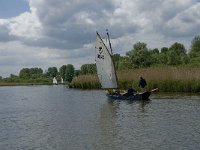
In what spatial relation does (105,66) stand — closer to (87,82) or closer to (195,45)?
(87,82)

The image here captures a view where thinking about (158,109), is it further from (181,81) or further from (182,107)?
(181,81)

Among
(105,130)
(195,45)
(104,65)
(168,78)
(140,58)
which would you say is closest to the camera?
(105,130)

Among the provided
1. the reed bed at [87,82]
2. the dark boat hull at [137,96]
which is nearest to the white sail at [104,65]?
the dark boat hull at [137,96]

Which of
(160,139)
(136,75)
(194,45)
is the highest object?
(194,45)

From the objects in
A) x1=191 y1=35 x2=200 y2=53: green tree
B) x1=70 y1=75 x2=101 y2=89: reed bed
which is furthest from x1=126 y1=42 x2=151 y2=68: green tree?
x1=70 y1=75 x2=101 y2=89: reed bed

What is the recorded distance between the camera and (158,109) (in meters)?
34.8

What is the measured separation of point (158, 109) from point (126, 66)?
7906 centimetres

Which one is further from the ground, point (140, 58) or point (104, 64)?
point (140, 58)

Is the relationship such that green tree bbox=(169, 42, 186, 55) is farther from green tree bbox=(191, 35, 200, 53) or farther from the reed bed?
the reed bed

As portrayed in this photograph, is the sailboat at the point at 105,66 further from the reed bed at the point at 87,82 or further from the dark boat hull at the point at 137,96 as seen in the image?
the reed bed at the point at 87,82

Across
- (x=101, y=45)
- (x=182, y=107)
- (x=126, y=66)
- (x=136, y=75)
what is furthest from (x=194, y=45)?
(x=182, y=107)

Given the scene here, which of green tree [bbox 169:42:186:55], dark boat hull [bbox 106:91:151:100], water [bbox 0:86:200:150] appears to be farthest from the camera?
green tree [bbox 169:42:186:55]

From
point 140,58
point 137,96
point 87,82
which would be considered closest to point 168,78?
point 137,96

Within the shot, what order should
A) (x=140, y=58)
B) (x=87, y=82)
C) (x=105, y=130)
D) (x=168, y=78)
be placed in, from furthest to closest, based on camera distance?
(x=140, y=58) → (x=87, y=82) → (x=168, y=78) → (x=105, y=130)
